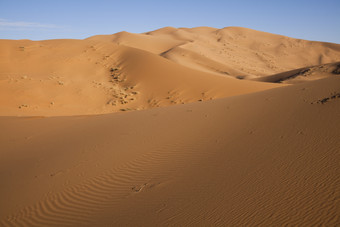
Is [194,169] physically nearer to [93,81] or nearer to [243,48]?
[93,81]

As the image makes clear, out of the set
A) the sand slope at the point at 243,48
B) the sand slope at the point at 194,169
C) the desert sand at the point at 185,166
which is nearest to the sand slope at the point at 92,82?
the desert sand at the point at 185,166

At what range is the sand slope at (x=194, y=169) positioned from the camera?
11.1 ft

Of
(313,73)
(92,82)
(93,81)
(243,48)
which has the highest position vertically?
(243,48)

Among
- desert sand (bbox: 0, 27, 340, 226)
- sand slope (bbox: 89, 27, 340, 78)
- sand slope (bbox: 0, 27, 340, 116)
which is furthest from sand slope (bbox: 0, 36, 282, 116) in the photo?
sand slope (bbox: 89, 27, 340, 78)

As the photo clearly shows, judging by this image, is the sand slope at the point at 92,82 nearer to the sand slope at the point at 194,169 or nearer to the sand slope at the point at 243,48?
the sand slope at the point at 194,169

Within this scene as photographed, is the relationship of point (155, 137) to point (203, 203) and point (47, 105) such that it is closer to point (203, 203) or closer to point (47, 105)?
point (203, 203)

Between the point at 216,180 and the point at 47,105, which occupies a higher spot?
the point at 47,105

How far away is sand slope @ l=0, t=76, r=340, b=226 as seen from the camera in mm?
3369

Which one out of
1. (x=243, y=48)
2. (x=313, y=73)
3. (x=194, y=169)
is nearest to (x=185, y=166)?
(x=194, y=169)

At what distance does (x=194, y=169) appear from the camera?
184 inches

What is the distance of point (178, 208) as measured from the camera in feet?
12.0

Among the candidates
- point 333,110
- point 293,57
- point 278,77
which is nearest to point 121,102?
point 333,110

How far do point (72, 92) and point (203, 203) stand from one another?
16.0 m

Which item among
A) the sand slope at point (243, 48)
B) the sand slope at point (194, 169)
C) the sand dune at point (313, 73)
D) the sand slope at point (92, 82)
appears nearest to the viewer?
the sand slope at point (194, 169)
